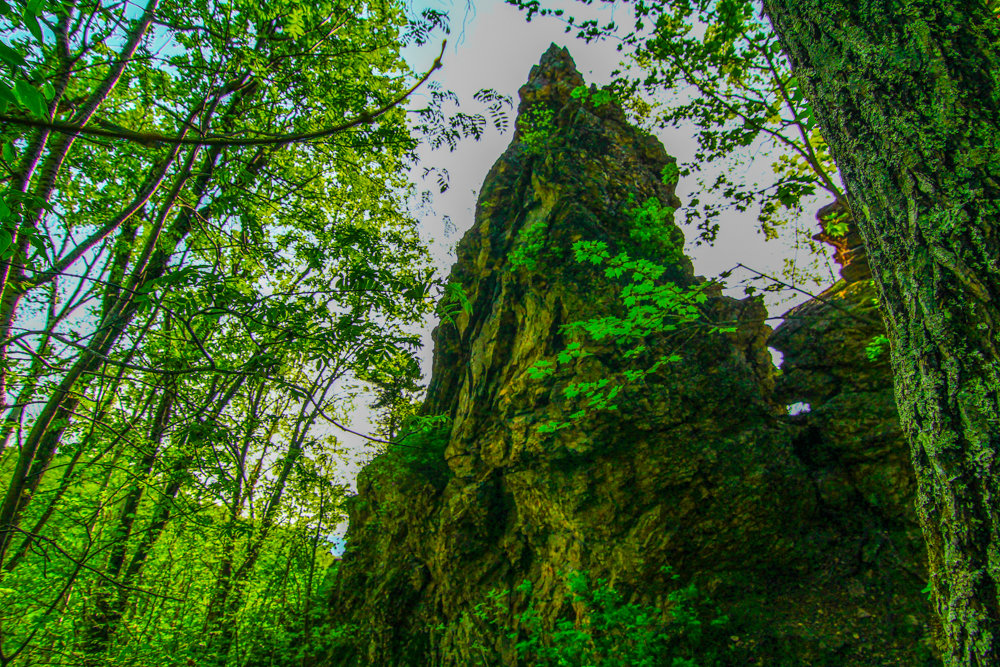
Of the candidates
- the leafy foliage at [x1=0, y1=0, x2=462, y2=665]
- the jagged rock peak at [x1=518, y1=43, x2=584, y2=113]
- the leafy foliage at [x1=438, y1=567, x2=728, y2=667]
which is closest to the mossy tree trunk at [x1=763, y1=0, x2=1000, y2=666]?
the leafy foliage at [x1=0, y1=0, x2=462, y2=665]

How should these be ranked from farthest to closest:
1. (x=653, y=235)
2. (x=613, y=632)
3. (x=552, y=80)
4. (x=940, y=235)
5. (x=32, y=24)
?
(x=552, y=80) → (x=653, y=235) → (x=613, y=632) → (x=940, y=235) → (x=32, y=24)

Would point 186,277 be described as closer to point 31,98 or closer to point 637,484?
point 31,98

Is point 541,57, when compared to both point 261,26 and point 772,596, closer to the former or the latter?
point 261,26

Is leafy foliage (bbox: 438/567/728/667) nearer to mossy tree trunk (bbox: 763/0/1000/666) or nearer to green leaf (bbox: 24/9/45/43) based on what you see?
mossy tree trunk (bbox: 763/0/1000/666)

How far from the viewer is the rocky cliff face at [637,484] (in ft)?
17.0

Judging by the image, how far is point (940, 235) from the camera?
4.35ft

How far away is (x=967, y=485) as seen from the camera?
1.22m

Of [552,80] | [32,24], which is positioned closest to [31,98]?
[32,24]

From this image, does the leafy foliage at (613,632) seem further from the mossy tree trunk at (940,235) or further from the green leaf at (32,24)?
the green leaf at (32,24)

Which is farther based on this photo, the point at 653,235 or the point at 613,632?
the point at 653,235

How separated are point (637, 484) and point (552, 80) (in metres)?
12.2

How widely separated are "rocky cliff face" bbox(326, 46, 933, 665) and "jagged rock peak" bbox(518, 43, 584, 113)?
12.6 ft

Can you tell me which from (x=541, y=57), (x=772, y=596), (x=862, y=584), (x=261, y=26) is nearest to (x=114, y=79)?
(x=261, y=26)

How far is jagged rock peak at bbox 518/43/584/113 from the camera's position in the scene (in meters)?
12.6
